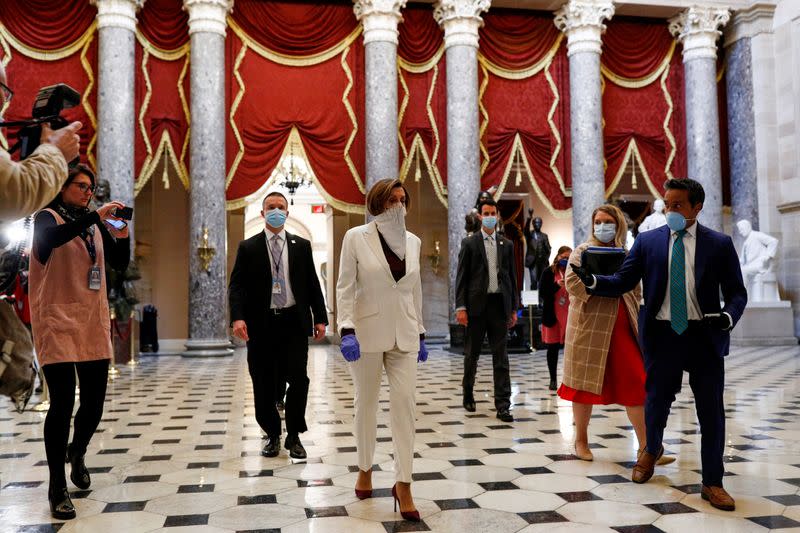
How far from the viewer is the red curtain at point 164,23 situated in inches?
533

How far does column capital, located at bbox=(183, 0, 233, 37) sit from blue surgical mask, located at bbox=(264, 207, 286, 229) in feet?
31.5

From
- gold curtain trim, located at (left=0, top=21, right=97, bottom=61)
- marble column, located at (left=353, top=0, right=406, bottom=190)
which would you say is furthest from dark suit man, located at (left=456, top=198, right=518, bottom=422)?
gold curtain trim, located at (left=0, top=21, right=97, bottom=61)

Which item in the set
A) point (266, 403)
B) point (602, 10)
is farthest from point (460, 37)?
Answer: point (266, 403)

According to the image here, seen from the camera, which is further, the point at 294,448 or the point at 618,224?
the point at 294,448

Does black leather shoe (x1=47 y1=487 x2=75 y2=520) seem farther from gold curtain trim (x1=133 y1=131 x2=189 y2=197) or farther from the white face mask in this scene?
gold curtain trim (x1=133 y1=131 x2=189 y2=197)

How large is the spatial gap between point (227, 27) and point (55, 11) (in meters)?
2.90

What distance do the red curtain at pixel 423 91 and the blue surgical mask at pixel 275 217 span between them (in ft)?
31.4

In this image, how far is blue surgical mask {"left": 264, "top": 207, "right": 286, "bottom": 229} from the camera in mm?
4742

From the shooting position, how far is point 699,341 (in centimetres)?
357

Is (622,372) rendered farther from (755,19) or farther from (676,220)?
(755,19)

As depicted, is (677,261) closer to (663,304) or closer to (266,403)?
(663,304)

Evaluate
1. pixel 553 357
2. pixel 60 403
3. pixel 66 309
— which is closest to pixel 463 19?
pixel 553 357

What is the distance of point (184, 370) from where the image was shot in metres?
10.9

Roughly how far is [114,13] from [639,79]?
10.1 m
